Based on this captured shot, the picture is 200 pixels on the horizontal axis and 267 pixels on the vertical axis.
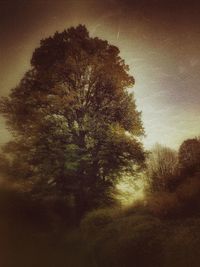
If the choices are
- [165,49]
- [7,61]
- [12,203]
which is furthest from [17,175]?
[165,49]

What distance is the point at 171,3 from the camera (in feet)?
20.3

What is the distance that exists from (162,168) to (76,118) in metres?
1.99

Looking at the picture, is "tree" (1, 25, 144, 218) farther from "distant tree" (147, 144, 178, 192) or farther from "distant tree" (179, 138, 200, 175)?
"distant tree" (179, 138, 200, 175)

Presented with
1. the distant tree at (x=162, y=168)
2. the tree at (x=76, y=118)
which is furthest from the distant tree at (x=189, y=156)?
the tree at (x=76, y=118)

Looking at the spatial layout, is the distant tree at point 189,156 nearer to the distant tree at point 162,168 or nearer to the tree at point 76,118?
the distant tree at point 162,168

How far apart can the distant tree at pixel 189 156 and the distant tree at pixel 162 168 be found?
143 millimetres

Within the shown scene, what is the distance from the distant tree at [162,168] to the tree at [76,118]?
0.26m

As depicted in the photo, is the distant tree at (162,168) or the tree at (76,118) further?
the tree at (76,118)

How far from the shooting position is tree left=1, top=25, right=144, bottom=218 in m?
6.23

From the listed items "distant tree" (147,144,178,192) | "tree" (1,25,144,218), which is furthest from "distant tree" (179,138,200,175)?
"tree" (1,25,144,218)

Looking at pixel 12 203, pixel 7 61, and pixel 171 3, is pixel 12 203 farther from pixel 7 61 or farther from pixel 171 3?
pixel 171 3

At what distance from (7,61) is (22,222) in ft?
10.7

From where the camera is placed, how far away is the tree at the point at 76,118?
6234mm

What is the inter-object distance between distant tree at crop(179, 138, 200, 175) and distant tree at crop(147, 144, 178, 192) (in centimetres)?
14
